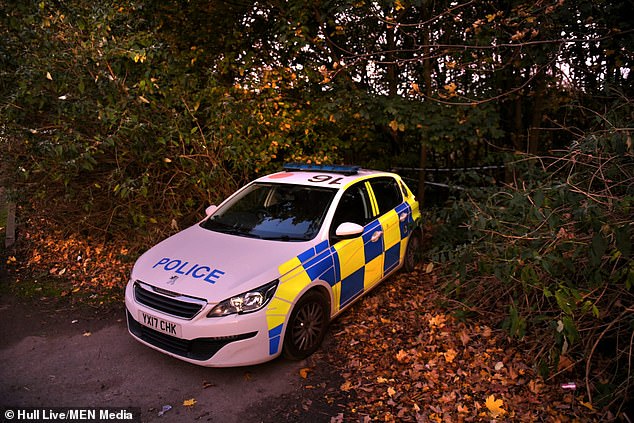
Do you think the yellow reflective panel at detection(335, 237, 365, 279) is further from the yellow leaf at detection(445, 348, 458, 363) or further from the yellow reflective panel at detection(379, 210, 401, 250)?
the yellow leaf at detection(445, 348, 458, 363)

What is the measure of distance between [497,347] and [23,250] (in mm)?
7146

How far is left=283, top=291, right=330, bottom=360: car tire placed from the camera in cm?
388

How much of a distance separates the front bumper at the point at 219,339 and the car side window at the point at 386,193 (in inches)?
87.4

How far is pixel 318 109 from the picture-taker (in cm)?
682

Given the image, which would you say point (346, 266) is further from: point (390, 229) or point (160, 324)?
point (160, 324)

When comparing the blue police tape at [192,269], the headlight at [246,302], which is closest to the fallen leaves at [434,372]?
the headlight at [246,302]

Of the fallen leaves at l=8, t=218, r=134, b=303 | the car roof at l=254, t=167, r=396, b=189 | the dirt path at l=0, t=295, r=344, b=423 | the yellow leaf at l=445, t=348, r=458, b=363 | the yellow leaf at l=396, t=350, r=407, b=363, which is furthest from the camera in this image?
the fallen leaves at l=8, t=218, r=134, b=303

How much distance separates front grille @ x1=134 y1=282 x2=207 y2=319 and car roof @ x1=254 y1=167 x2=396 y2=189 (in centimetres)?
185

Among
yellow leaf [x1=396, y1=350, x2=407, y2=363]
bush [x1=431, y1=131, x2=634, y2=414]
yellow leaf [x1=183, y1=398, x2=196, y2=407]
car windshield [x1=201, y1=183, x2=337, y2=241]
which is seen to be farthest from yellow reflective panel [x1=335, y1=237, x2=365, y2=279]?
yellow leaf [x1=183, y1=398, x2=196, y2=407]

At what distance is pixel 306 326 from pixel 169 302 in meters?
1.21

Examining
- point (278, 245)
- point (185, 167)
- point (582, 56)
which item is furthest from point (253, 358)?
point (582, 56)

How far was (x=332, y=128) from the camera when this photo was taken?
301 inches

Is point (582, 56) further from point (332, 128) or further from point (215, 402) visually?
point (215, 402)

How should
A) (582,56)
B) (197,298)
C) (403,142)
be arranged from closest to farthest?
(197,298), (582,56), (403,142)
